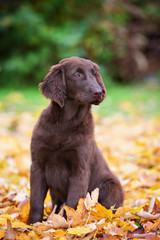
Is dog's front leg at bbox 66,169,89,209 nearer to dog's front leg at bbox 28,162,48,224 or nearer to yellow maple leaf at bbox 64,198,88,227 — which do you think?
yellow maple leaf at bbox 64,198,88,227

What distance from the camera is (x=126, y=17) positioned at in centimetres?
1581

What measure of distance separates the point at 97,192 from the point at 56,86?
0.94m

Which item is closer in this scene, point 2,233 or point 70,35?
point 2,233

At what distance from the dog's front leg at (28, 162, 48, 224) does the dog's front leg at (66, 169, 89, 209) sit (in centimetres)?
24

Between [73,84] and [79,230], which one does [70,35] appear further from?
[79,230]

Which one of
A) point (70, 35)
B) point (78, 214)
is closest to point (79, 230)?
point (78, 214)

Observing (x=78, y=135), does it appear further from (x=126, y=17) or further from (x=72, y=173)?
(x=126, y=17)

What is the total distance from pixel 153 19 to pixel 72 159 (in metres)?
14.8

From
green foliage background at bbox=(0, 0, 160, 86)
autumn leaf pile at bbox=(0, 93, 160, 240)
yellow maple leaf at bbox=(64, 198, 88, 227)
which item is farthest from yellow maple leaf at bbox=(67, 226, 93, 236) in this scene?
green foliage background at bbox=(0, 0, 160, 86)

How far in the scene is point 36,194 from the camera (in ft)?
9.43

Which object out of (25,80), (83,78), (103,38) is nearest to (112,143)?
(83,78)

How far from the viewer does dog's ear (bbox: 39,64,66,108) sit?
2.86 meters

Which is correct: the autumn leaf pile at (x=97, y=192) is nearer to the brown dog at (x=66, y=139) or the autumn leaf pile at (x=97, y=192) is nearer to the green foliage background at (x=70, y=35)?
the brown dog at (x=66, y=139)

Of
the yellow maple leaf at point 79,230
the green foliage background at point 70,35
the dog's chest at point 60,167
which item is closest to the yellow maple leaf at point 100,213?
the yellow maple leaf at point 79,230
